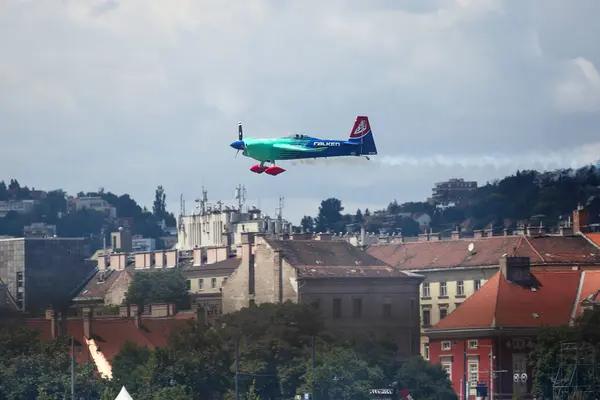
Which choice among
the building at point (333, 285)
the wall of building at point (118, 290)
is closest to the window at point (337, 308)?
the building at point (333, 285)

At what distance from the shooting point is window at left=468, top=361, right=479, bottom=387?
12134cm

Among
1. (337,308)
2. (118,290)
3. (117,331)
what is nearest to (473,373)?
(337,308)

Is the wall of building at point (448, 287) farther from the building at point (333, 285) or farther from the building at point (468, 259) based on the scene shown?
the building at point (333, 285)

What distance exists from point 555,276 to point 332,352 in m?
23.4

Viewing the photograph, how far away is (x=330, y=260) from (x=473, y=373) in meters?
20.6

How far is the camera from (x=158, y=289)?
156m

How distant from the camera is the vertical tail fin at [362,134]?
3686 inches

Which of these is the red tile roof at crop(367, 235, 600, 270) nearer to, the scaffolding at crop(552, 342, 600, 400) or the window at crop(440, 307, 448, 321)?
the window at crop(440, 307, 448, 321)

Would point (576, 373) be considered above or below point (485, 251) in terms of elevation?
below

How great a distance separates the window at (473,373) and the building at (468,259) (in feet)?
53.8

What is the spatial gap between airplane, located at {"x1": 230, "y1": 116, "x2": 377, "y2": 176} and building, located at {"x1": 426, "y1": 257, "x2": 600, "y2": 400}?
92.6ft

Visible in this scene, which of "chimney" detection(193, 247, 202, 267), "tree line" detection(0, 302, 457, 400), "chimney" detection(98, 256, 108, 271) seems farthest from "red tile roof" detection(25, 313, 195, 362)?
"chimney" detection(98, 256, 108, 271)

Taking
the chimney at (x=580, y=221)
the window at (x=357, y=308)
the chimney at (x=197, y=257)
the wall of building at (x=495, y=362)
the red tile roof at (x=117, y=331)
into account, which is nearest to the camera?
the red tile roof at (x=117, y=331)

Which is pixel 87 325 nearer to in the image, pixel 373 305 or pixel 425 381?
pixel 425 381
